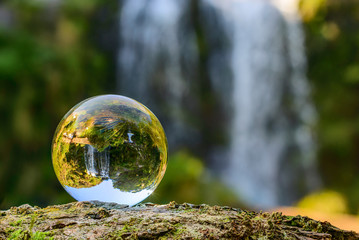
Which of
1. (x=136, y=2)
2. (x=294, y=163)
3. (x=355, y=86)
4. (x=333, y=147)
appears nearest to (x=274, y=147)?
(x=294, y=163)

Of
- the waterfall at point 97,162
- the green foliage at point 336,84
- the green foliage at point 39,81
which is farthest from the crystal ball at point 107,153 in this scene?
the green foliage at point 336,84

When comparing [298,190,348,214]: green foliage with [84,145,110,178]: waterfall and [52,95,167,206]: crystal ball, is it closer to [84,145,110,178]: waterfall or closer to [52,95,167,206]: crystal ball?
[52,95,167,206]: crystal ball

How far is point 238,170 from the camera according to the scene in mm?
10406

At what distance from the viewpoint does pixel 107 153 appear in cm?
185

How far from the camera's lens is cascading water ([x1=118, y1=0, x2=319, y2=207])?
10258 mm

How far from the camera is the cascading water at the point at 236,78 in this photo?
404 inches

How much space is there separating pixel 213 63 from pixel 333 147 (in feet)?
13.1

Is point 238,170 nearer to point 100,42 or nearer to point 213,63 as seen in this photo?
point 213,63

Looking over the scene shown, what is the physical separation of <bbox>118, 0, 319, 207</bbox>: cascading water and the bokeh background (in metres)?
0.07

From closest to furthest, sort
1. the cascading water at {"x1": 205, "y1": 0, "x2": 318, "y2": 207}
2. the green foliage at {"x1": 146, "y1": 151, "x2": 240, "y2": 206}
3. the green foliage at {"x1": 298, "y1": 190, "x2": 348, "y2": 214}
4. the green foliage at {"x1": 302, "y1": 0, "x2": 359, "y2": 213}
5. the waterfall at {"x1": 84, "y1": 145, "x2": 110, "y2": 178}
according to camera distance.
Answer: the waterfall at {"x1": 84, "y1": 145, "x2": 110, "y2": 178} → the green foliage at {"x1": 146, "y1": 151, "x2": 240, "y2": 206} → the green foliage at {"x1": 298, "y1": 190, "x2": 348, "y2": 214} → the green foliage at {"x1": 302, "y1": 0, "x2": 359, "y2": 213} → the cascading water at {"x1": 205, "y1": 0, "x2": 318, "y2": 207}

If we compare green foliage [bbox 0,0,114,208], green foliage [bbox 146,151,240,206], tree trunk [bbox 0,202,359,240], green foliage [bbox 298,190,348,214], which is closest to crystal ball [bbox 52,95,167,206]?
tree trunk [bbox 0,202,359,240]

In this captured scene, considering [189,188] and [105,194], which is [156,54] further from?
[105,194]

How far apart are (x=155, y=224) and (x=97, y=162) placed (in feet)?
1.83

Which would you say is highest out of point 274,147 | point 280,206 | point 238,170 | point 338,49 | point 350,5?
point 350,5
